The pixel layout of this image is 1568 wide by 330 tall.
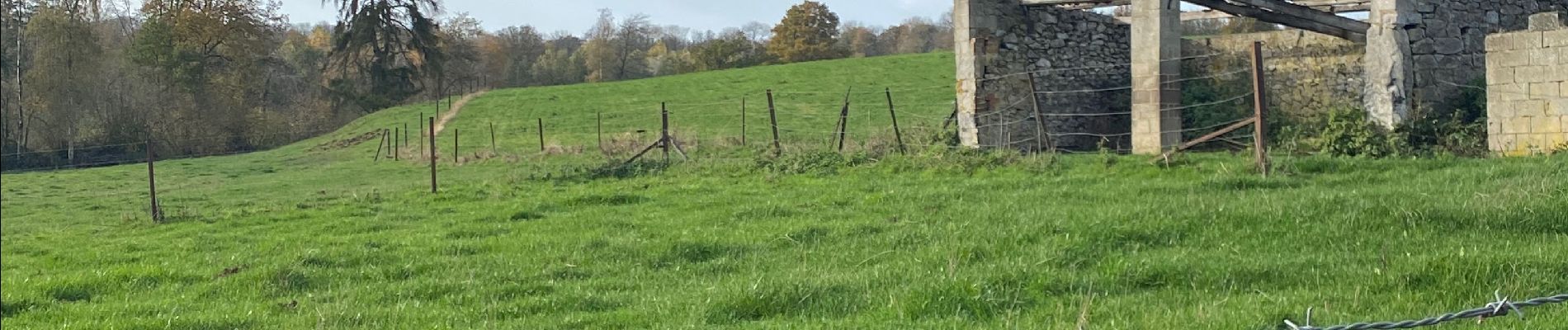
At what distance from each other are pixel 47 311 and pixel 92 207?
1443 centimetres

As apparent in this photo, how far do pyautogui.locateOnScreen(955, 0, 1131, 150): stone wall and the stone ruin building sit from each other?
2 cm

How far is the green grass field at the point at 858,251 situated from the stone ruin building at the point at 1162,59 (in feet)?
10.1

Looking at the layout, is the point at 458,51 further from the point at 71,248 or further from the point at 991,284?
the point at 991,284

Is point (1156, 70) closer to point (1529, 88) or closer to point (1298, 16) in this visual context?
point (1298, 16)

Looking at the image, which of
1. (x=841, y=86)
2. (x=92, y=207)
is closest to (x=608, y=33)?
(x=841, y=86)

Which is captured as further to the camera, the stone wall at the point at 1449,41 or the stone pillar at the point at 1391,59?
the stone wall at the point at 1449,41

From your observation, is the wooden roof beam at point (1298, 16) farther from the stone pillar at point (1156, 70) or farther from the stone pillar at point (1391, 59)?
the stone pillar at point (1391, 59)

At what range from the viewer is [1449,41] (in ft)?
53.9

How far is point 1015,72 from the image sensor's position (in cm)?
1961

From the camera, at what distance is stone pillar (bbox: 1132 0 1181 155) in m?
18.1

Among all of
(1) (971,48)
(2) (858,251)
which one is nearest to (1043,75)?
(1) (971,48)

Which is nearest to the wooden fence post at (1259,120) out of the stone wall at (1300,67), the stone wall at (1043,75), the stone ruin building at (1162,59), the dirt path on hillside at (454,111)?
the stone ruin building at (1162,59)

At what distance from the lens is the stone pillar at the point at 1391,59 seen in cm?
Answer: 1587

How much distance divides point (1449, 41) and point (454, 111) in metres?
38.9
